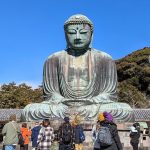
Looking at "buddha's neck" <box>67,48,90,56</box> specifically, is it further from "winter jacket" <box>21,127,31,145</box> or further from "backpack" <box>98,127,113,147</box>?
"backpack" <box>98,127,113,147</box>

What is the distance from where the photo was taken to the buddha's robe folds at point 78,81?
17.4 m

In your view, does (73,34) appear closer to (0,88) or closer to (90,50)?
(90,50)

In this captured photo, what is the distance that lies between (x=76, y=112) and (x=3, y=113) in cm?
2540

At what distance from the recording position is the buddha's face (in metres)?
18.3

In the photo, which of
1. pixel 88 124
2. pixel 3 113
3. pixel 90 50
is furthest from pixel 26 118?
pixel 3 113

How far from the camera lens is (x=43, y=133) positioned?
1118 centimetres

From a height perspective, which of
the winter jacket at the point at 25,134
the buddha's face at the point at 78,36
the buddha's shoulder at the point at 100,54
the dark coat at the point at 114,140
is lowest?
the dark coat at the point at 114,140

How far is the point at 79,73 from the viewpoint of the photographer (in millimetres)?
18234

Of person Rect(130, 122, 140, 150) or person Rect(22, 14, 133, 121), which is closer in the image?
person Rect(130, 122, 140, 150)

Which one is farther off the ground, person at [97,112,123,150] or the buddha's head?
the buddha's head

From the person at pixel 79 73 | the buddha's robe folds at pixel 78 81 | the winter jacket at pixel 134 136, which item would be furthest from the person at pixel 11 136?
the person at pixel 79 73

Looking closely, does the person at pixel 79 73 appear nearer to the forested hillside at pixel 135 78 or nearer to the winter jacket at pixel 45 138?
the winter jacket at pixel 45 138

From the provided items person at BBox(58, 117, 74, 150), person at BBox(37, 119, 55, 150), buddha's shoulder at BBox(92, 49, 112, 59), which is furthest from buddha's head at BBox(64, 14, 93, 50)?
person at BBox(37, 119, 55, 150)

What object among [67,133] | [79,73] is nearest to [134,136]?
[79,73]
